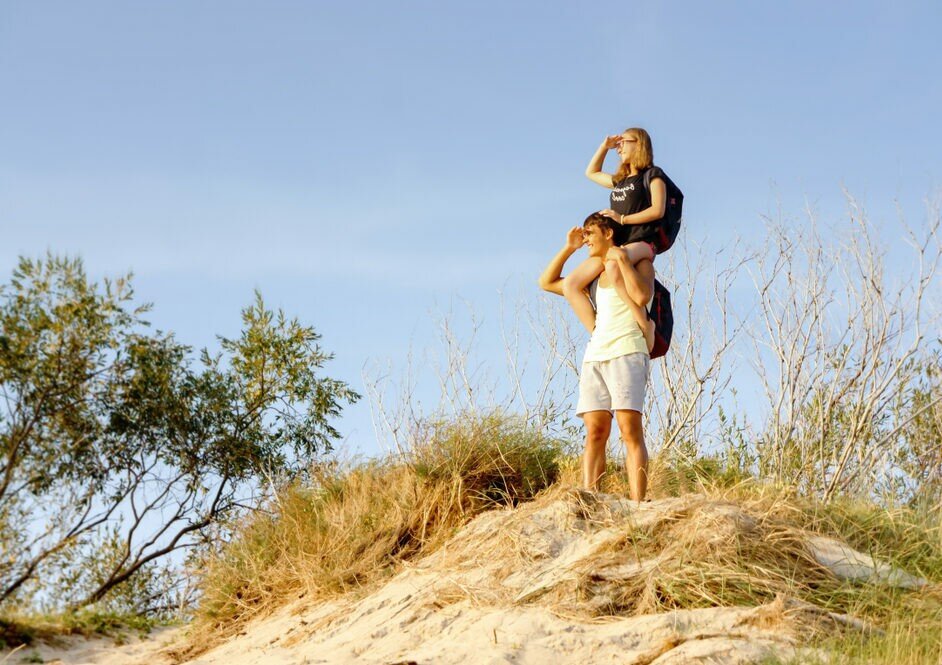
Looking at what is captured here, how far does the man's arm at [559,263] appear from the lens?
7324mm

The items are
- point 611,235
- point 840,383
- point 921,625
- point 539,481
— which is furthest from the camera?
point 840,383

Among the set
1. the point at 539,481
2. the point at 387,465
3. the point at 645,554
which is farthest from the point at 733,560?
the point at 387,465

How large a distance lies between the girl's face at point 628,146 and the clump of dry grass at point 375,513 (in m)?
2.45

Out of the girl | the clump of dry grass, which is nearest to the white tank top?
the girl

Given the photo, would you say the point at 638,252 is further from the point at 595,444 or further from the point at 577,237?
the point at 595,444

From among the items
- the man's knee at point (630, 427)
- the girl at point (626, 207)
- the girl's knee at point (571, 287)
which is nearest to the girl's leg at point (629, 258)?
the girl at point (626, 207)

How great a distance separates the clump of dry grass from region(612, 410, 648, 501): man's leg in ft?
4.03

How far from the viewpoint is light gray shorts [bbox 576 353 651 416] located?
672cm

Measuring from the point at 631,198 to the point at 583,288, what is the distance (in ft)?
2.50

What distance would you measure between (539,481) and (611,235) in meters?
2.27

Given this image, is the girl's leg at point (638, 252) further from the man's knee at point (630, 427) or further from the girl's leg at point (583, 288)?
the man's knee at point (630, 427)

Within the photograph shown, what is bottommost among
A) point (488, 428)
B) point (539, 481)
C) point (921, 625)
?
point (921, 625)

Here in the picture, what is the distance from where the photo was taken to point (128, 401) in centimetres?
1373

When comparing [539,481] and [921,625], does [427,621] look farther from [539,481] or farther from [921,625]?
[921,625]
